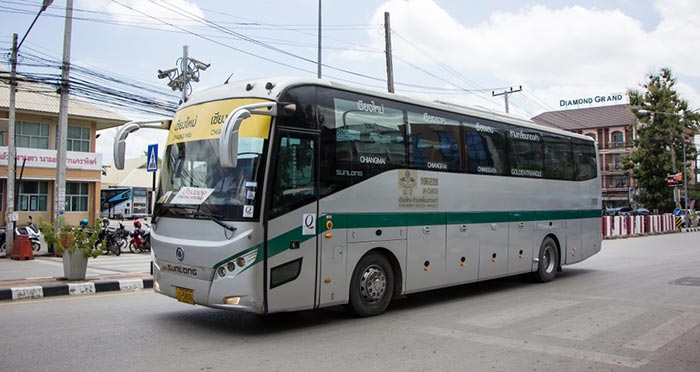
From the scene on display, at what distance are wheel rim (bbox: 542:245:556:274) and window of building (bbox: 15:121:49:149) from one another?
29.1m

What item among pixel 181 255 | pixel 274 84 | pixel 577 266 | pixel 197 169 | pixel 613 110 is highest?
pixel 613 110

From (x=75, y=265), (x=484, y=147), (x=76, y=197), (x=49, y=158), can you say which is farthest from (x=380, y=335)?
(x=76, y=197)

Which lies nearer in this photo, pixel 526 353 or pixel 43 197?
pixel 526 353

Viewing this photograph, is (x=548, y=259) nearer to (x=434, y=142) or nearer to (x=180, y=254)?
(x=434, y=142)

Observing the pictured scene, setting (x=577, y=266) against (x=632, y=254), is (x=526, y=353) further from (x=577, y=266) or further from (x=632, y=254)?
(x=632, y=254)

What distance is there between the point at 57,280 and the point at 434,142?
7533 millimetres

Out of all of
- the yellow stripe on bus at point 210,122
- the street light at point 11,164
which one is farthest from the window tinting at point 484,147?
the street light at point 11,164

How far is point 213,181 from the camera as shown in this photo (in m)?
6.69

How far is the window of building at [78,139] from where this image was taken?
32.6m

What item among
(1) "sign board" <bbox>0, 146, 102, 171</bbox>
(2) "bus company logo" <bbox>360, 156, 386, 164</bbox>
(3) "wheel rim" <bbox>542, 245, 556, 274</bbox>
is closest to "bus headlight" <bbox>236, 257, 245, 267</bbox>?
(2) "bus company logo" <bbox>360, 156, 386, 164</bbox>

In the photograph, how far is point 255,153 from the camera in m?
6.53

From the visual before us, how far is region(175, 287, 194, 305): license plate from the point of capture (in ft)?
22.0

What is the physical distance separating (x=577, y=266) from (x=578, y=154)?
3.82 metres

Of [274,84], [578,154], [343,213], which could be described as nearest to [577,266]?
[578,154]
